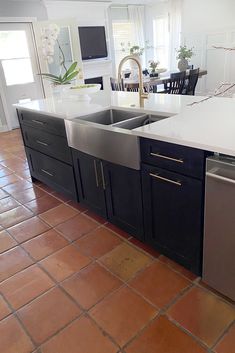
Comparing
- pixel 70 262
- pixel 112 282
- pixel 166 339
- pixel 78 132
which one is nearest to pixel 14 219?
pixel 70 262

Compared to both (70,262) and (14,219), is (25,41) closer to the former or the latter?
(14,219)

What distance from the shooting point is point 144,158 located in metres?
1.65

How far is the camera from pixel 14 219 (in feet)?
8.23

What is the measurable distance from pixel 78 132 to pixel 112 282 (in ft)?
3.49

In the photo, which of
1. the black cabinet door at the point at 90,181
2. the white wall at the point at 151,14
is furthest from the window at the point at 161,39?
the black cabinet door at the point at 90,181

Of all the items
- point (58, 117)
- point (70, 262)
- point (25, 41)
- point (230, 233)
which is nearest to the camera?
point (230, 233)

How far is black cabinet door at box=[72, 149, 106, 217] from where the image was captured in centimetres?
207

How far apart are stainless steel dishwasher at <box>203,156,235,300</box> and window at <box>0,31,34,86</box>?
5.23 m

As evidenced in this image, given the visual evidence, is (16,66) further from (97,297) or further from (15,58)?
(97,297)

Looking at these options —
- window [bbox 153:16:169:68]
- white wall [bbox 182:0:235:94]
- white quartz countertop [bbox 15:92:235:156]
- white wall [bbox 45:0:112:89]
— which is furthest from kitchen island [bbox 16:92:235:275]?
window [bbox 153:16:169:68]

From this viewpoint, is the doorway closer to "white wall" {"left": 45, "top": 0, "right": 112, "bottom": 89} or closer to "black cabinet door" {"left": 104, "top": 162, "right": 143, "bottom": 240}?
"white wall" {"left": 45, "top": 0, "right": 112, "bottom": 89}

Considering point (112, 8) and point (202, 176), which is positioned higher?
point (112, 8)

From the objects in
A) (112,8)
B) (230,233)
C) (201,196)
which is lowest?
(230,233)

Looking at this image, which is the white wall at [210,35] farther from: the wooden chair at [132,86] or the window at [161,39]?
the wooden chair at [132,86]
